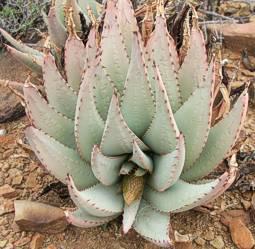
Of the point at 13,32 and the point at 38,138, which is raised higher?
the point at 38,138

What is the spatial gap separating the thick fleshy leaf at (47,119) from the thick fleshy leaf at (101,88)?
123 mm

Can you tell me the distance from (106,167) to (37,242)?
464 millimetres

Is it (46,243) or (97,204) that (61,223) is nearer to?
(46,243)

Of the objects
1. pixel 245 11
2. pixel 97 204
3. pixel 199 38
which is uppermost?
pixel 199 38

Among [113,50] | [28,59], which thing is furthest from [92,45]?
[28,59]

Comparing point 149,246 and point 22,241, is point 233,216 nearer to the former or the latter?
point 149,246

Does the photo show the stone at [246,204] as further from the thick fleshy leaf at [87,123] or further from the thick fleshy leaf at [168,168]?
the thick fleshy leaf at [87,123]

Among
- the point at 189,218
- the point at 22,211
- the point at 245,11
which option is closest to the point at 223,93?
the point at 189,218

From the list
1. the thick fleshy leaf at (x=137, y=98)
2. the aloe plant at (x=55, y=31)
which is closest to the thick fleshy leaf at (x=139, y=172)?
the thick fleshy leaf at (x=137, y=98)

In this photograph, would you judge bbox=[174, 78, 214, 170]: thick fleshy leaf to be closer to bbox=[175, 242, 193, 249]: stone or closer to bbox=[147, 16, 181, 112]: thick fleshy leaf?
bbox=[147, 16, 181, 112]: thick fleshy leaf

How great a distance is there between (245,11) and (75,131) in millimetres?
2176

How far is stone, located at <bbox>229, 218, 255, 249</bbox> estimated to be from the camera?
1.87 meters

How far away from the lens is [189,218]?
194 centimetres

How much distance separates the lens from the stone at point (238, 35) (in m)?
3.03
